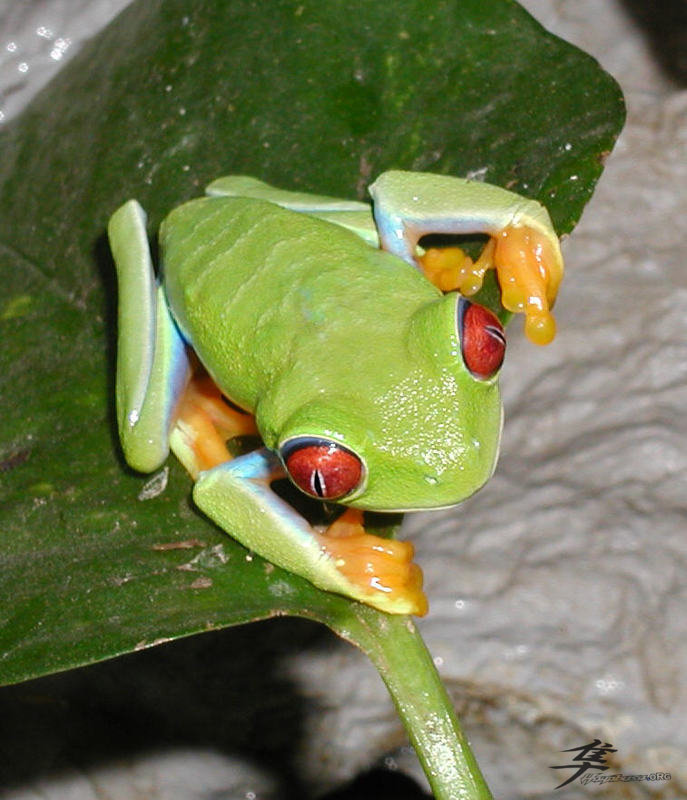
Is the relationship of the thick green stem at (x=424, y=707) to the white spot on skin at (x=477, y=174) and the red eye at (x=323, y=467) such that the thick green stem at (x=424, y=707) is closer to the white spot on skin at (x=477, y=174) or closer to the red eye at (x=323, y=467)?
the red eye at (x=323, y=467)

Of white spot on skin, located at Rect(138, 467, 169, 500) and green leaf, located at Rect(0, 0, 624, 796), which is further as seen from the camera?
white spot on skin, located at Rect(138, 467, 169, 500)

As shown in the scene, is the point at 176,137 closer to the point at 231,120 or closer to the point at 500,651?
the point at 231,120

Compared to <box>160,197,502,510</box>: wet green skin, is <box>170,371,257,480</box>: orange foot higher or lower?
lower

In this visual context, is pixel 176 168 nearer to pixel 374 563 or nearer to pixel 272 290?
pixel 272 290

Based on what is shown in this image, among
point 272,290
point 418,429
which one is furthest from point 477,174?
point 418,429

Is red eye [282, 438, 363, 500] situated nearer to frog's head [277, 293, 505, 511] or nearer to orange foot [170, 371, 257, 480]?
frog's head [277, 293, 505, 511]

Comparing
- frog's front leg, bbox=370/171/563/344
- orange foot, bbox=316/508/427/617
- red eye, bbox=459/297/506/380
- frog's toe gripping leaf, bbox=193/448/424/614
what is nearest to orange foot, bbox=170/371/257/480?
frog's toe gripping leaf, bbox=193/448/424/614

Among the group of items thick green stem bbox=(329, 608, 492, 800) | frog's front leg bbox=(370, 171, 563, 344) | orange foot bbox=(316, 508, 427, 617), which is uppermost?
frog's front leg bbox=(370, 171, 563, 344)
